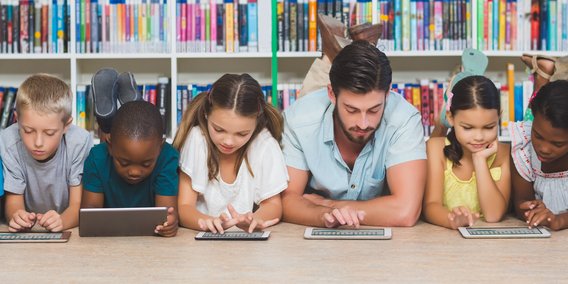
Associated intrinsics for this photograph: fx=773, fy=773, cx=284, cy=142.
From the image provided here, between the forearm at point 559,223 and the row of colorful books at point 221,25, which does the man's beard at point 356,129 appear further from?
the row of colorful books at point 221,25

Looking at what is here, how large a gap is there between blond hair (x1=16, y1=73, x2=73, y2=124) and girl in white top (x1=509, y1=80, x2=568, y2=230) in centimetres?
131

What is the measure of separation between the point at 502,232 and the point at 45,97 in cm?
129

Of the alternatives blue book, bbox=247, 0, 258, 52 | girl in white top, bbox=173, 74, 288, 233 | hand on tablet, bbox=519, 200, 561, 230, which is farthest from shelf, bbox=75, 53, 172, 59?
hand on tablet, bbox=519, 200, 561, 230

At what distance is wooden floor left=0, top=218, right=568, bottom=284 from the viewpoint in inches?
60.1

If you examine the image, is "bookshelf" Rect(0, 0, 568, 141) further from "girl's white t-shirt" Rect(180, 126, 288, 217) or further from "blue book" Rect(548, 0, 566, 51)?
"girl's white t-shirt" Rect(180, 126, 288, 217)

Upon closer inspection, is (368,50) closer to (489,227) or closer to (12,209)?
(489,227)

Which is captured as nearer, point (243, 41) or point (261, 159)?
point (261, 159)

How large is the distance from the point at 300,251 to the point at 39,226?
2.53ft

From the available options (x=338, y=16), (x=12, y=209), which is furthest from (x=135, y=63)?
(x=12, y=209)

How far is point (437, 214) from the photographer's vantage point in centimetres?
210

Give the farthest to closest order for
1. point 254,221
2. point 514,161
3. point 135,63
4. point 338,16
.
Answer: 1. point 135,63
2. point 338,16
3. point 514,161
4. point 254,221

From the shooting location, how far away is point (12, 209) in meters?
2.18

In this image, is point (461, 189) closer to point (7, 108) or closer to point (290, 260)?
point (290, 260)

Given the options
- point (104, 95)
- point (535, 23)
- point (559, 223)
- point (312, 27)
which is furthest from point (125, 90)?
point (535, 23)
